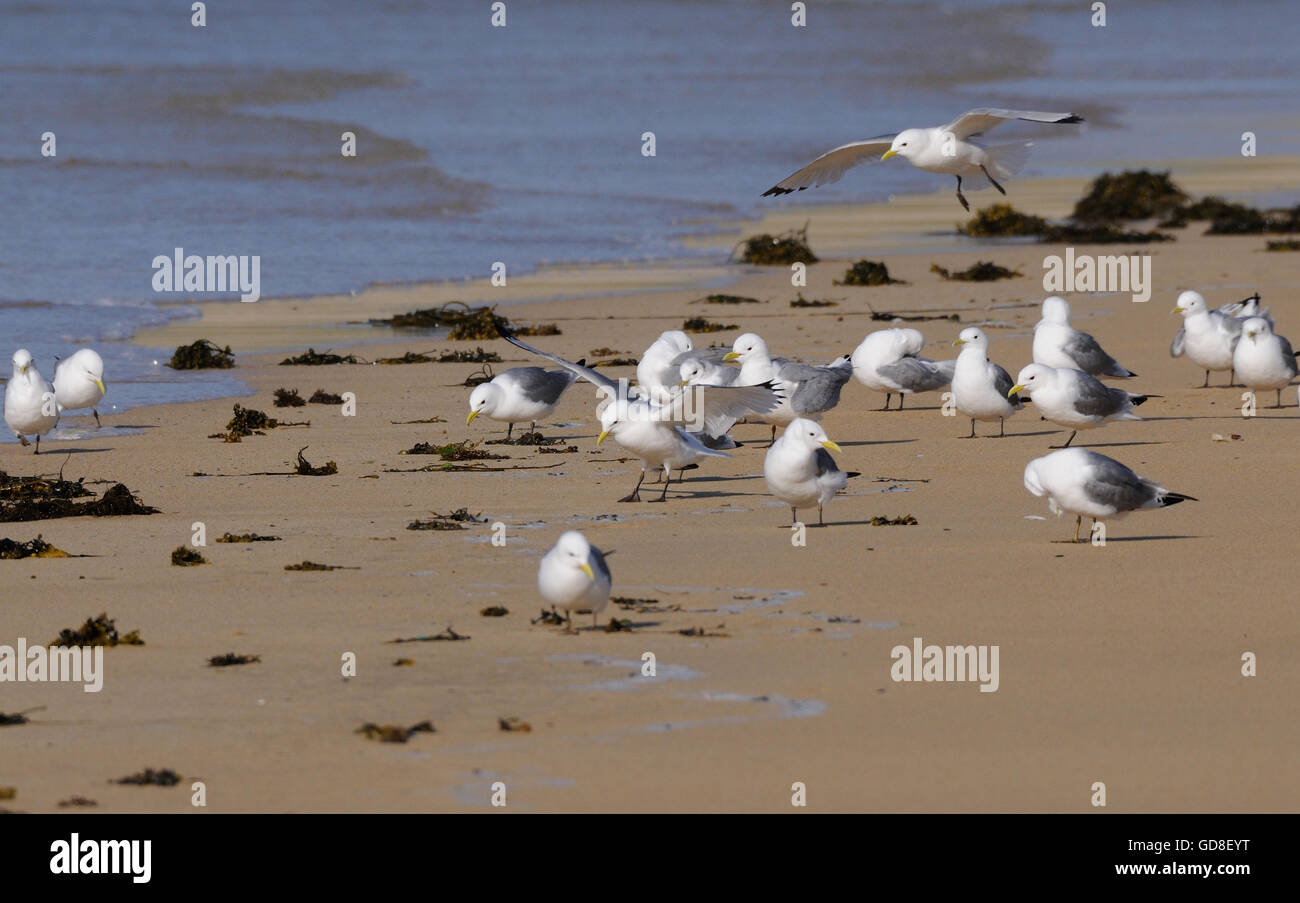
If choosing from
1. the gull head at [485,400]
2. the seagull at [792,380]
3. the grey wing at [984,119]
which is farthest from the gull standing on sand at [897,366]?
the gull head at [485,400]

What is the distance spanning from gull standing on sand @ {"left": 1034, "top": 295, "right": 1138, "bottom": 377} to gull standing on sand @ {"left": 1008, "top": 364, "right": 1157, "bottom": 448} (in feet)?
4.97

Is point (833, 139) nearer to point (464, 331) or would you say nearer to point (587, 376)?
point (464, 331)

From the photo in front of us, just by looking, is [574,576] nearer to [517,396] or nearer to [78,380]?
[517,396]

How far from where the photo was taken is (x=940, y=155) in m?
13.2

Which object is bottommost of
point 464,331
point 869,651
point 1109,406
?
point 869,651

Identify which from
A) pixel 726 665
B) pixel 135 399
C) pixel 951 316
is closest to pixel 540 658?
pixel 726 665

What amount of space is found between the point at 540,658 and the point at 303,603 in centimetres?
136

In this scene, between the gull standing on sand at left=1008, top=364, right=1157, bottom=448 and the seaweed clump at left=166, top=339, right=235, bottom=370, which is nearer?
the gull standing on sand at left=1008, top=364, right=1157, bottom=448

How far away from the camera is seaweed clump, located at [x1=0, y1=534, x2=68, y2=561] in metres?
8.70

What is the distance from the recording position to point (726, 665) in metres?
6.78

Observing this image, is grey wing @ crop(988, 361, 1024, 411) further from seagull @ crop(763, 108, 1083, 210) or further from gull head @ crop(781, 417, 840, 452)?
gull head @ crop(781, 417, 840, 452)

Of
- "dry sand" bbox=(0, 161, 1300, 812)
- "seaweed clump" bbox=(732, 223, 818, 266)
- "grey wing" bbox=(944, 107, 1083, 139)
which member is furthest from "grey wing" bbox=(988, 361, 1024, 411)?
"seaweed clump" bbox=(732, 223, 818, 266)

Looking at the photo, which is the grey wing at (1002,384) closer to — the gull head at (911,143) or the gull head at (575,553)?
the gull head at (911,143)

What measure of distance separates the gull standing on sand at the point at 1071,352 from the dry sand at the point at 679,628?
461 mm
